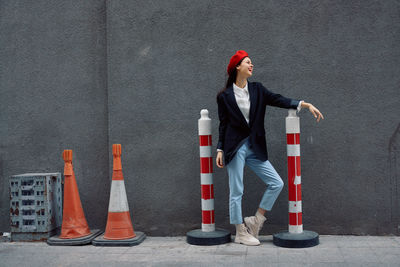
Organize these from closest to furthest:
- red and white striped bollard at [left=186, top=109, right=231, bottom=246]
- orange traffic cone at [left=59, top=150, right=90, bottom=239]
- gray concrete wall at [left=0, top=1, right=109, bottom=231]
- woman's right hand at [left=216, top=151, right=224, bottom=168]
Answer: woman's right hand at [left=216, top=151, right=224, bottom=168] → red and white striped bollard at [left=186, top=109, right=231, bottom=246] → orange traffic cone at [left=59, top=150, right=90, bottom=239] → gray concrete wall at [left=0, top=1, right=109, bottom=231]

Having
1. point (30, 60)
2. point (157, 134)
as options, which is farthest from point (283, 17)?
point (30, 60)

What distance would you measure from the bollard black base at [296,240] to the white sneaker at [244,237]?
0.22m

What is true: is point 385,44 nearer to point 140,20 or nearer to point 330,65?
point 330,65

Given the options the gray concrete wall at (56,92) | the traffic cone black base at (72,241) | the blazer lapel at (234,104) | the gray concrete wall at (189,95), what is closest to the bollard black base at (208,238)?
the gray concrete wall at (189,95)

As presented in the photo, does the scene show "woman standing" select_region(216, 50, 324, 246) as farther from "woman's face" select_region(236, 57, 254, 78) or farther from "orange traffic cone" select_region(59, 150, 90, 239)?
"orange traffic cone" select_region(59, 150, 90, 239)

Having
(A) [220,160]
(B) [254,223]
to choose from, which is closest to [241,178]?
(A) [220,160]

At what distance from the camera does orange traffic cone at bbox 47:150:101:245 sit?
5.25 meters

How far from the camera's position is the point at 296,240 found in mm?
4715

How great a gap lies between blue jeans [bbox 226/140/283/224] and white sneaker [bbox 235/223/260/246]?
0.09 meters

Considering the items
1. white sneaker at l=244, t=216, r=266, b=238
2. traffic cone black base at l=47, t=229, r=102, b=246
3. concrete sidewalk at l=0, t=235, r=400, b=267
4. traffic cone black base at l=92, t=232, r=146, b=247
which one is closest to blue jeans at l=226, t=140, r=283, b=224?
white sneaker at l=244, t=216, r=266, b=238

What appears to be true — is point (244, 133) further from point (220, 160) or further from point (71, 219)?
point (71, 219)

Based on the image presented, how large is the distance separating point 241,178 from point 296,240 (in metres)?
0.85

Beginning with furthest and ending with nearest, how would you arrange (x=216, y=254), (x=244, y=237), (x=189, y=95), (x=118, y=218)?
(x=189, y=95)
(x=118, y=218)
(x=244, y=237)
(x=216, y=254)

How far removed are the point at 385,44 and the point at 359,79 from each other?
480 millimetres
